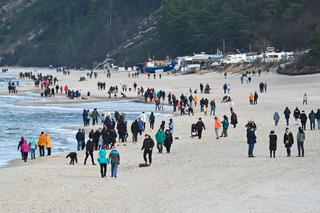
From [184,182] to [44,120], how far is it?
26.9 meters

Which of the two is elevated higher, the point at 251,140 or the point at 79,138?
the point at 251,140

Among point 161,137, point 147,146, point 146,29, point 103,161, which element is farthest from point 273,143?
point 146,29

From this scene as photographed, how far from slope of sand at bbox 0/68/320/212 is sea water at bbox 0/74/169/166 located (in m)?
4.70

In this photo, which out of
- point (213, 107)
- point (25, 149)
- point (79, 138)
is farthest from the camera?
point (213, 107)

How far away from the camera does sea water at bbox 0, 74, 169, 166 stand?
118 ft

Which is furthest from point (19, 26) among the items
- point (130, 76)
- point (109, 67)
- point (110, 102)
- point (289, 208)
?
point (289, 208)

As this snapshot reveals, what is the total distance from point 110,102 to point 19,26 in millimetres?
127774

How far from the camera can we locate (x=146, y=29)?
140500 mm

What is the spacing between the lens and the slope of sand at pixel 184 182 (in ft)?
62.7

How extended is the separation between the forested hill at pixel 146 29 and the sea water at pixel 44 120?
25.5 m

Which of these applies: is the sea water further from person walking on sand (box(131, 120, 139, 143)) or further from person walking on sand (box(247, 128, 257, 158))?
person walking on sand (box(247, 128, 257, 158))

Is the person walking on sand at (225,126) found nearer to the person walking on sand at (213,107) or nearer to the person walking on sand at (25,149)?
the person walking on sand at (25,149)

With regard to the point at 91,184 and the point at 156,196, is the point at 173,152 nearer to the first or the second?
the point at 91,184

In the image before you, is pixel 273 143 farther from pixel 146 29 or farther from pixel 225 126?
pixel 146 29
